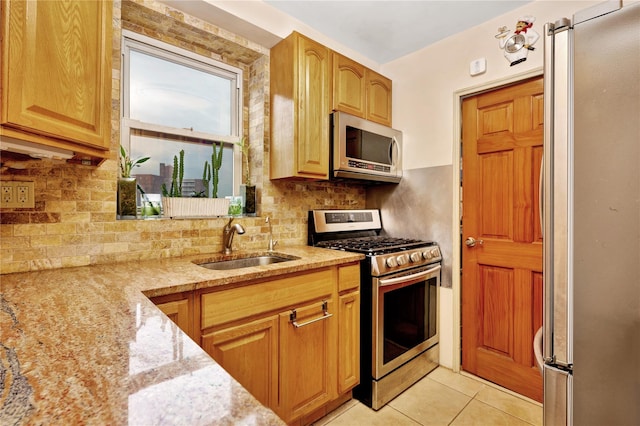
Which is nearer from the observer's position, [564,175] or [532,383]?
[564,175]

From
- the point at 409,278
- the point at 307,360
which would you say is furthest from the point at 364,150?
Answer: the point at 307,360

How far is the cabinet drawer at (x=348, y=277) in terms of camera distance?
1878 mm

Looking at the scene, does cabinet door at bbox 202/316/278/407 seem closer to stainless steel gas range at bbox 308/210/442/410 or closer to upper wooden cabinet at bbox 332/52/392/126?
stainless steel gas range at bbox 308/210/442/410

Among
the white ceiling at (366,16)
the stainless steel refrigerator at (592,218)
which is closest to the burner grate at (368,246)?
the stainless steel refrigerator at (592,218)

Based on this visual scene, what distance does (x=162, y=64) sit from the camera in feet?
6.83

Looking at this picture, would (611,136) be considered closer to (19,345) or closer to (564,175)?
(564,175)

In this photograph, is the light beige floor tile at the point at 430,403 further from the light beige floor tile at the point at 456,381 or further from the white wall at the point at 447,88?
the white wall at the point at 447,88

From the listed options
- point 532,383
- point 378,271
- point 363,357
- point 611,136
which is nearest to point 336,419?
point 363,357

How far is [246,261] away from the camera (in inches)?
80.1

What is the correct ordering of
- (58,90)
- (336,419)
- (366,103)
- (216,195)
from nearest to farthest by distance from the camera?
1. (58,90)
2. (336,419)
3. (216,195)
4. (366,103)

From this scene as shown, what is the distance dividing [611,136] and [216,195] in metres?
1.99

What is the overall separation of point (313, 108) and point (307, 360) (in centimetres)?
162

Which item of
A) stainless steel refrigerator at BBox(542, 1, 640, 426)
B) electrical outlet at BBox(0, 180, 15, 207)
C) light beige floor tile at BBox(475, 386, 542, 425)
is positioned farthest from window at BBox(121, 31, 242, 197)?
light beige floor tile at BBox(475, 386, 542, 425)

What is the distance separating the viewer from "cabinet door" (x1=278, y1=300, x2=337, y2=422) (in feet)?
5.28
